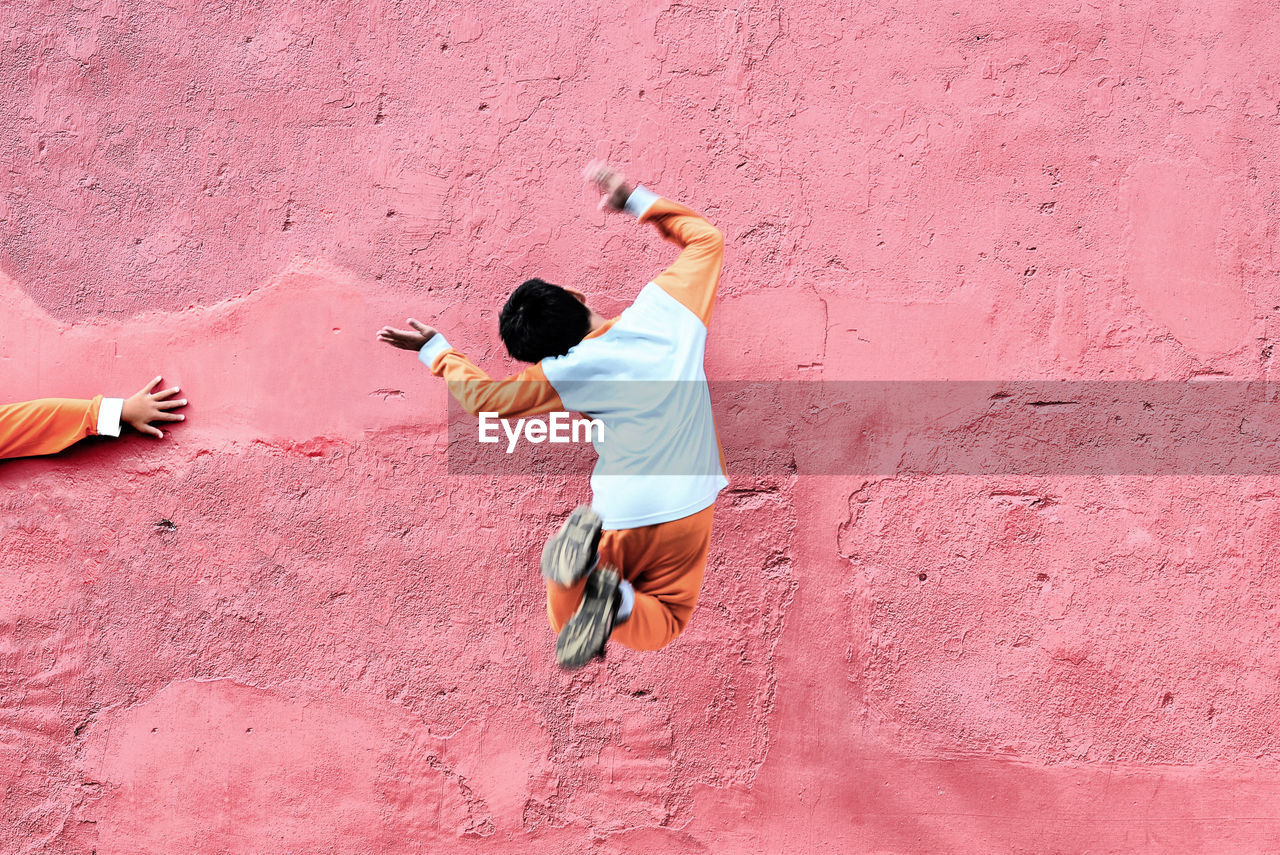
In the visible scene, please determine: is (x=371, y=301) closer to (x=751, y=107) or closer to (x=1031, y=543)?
(x=751, y=107)

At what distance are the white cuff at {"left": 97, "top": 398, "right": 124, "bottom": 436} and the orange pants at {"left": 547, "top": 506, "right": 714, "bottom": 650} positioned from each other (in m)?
1.64

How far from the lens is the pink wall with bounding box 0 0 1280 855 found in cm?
250

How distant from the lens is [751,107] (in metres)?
2.58

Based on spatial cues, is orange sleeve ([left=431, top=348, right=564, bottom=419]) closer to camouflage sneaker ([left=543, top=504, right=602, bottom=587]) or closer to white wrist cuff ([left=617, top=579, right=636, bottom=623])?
camouflage sneaker ([left=543, top=504, right=602, bottom=587])

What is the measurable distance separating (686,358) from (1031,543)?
143cm

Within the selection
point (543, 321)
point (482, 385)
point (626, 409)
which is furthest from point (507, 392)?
point (626, 409)

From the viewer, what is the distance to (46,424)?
2.50 m

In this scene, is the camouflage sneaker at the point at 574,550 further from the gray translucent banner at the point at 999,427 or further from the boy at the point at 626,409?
the gray translucent banner at the point at 999,427

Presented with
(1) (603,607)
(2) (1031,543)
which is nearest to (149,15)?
(1) (603,607)

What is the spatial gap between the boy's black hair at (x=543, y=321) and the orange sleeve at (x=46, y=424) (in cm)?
160

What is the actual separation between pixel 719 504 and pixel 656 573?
46 cm

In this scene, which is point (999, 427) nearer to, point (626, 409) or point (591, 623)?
point (626, 409)

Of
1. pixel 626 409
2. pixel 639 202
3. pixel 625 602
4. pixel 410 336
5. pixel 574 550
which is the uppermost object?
pixel 639 202

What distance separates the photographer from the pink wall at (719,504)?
8.19 ft
